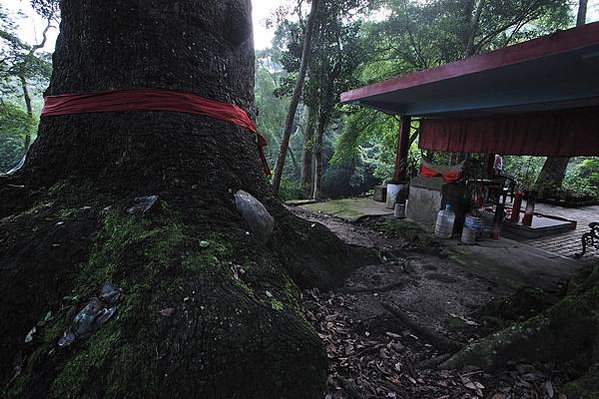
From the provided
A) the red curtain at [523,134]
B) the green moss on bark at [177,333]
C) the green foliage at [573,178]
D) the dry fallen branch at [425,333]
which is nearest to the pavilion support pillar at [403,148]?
the red curtain at [523,134]

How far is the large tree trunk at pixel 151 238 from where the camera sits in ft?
3.93

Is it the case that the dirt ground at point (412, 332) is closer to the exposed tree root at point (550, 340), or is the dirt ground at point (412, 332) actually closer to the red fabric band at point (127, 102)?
the exposed tree root at point (550, 340)

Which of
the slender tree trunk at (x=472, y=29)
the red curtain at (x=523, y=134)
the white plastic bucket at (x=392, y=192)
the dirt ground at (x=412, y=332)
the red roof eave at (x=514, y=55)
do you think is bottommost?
the dirt ground at (x=412, y=332)

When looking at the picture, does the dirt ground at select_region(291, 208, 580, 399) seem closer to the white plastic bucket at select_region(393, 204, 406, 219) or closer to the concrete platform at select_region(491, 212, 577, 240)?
the white plastic bucket at select_region(393, 204, 406, 219)


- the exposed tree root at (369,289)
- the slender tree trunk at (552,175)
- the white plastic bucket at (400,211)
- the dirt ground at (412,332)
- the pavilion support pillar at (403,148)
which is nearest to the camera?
the dirt ground at (412,332)

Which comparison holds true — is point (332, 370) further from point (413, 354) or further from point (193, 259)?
point (193, 259)

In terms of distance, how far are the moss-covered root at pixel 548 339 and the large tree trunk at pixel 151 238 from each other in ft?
3.87

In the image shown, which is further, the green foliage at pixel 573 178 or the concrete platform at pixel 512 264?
the green foliage at pixel 573 178

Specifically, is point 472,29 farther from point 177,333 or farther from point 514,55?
point 177,333

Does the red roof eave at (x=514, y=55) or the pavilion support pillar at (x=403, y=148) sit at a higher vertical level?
the red roof eave at (x=514, y=55)

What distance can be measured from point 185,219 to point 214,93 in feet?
3.16

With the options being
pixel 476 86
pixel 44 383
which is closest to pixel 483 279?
pixel 476 86

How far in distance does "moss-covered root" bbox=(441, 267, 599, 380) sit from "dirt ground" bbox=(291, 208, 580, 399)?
0.07m

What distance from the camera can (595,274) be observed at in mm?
2162
